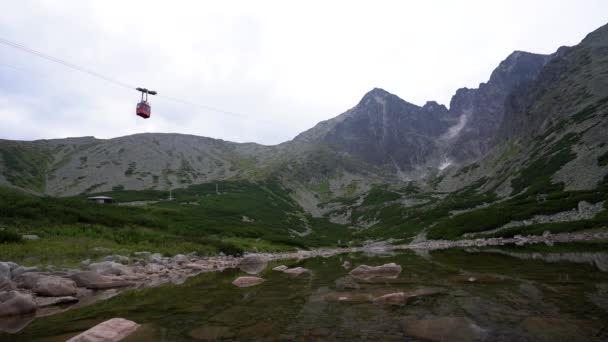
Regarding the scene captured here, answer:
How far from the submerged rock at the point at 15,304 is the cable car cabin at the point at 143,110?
32.1 meters

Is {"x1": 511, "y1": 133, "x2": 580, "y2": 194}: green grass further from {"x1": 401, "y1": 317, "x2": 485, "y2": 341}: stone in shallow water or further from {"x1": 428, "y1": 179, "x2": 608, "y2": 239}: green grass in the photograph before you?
{"x1": 401, "y1": 317, "x2": 485, "y2": 341}: stone in shallow water

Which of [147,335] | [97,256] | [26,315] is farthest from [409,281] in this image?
[97,256]

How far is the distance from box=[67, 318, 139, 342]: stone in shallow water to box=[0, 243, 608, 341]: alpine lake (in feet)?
1.00

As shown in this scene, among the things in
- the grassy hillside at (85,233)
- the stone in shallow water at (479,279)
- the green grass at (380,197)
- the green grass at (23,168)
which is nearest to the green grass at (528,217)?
the grassy hillside at (85,233)

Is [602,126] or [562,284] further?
[602,126]

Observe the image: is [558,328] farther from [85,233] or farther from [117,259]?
[85,233]

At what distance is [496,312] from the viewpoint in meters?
10.1

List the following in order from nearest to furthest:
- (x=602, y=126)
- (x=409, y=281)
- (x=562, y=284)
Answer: (x=562, y=284) → (x=409, y=281) → (x=602, y=126)

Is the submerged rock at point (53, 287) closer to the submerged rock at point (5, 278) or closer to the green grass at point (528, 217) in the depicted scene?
the submerged rock at point (5, 278)

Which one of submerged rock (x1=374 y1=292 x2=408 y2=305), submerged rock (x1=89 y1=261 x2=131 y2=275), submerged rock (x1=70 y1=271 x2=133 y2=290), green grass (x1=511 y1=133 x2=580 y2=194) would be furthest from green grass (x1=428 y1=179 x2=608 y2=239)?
submerged rock (x1=70 y1=271 x2=133 y2=290)

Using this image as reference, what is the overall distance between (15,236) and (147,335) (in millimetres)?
23554

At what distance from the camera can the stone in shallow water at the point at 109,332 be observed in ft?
27.4

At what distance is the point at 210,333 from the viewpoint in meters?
9.19

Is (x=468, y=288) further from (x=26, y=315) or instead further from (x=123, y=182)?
(x=123, y=182)
